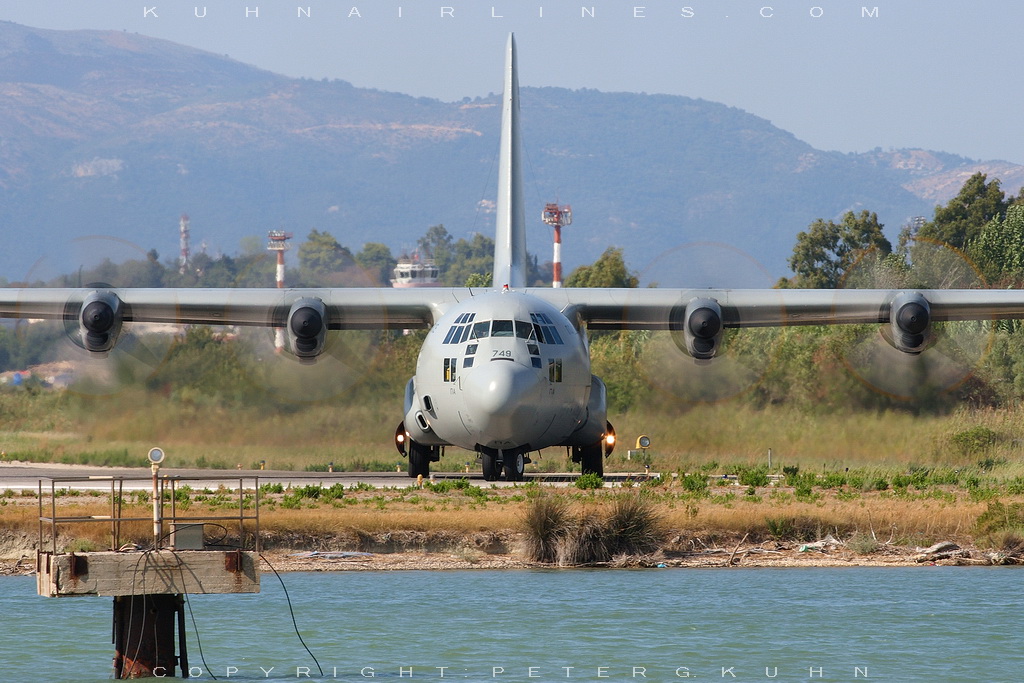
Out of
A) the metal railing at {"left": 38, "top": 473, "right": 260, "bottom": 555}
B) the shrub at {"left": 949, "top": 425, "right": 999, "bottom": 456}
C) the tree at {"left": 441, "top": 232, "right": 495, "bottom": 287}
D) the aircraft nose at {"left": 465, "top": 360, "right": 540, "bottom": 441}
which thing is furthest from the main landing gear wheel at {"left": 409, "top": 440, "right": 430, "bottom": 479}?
the tree at {"left": 441, "top": 232, "right": 495, "bottom": 287}

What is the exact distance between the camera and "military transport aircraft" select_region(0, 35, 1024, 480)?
26.1 meters

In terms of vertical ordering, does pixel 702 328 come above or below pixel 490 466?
above

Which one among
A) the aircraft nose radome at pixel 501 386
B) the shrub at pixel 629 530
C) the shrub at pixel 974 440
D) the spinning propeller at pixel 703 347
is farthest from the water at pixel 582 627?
the spinning propeller at pixel 703 347

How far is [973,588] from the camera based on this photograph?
999 inches

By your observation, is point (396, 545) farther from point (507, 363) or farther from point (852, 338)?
point (852, 338)

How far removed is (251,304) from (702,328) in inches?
395

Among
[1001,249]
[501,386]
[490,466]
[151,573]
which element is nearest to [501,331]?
[501,386]

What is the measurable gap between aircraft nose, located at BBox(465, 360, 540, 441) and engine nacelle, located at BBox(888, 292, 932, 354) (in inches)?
359

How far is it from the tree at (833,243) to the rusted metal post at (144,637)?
229 ft

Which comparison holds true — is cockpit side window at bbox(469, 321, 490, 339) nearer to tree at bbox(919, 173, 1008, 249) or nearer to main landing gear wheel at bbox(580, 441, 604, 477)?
main landing gear wheel at bbox(580, 441, 604, 477)

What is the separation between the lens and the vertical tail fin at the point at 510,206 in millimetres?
33812

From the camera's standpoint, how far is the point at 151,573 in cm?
1633

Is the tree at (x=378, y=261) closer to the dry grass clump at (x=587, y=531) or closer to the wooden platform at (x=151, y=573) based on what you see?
the dry grass clump at (x=587, y=531)

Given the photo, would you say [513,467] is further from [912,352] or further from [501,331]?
[912,352]
